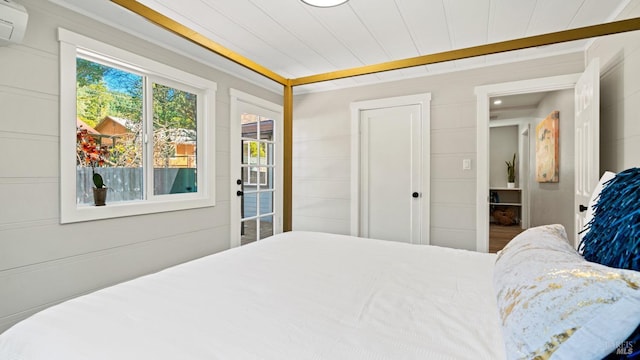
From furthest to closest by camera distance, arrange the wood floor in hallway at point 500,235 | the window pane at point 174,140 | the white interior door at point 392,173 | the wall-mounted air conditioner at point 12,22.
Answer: the wood floor in hallway at point 500,235 < the white interior door at point 392,173 < the window pane at point 174,140 < the wall-mounted air conditioner at point 12,22

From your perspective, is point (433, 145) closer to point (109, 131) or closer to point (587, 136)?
point (587, 136)

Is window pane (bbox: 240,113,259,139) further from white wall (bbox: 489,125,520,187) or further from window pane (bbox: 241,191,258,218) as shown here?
white wall (bbox: 489,125,520,187)

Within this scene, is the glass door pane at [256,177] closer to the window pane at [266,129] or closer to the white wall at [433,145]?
the window pane at [266,129]

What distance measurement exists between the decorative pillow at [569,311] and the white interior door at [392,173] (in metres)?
2.73

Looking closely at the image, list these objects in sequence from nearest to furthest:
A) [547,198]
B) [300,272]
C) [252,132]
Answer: [300,272]
[252,132]
[547,198]

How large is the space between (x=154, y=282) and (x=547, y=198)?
5.15 m

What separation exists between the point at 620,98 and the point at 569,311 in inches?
89.5

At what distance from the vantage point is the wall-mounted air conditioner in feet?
5.19

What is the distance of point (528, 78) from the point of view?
9.50 ft

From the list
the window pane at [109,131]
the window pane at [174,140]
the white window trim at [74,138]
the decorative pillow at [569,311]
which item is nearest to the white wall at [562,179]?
the decorative pillow at [569,311]

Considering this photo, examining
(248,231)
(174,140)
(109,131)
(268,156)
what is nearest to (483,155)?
(268,156)

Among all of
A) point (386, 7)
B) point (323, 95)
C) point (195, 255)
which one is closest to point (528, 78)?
point (386, 7)

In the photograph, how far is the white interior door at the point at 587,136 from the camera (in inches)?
81.8

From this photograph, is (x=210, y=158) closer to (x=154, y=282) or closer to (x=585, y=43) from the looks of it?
(x=154, y=282)
